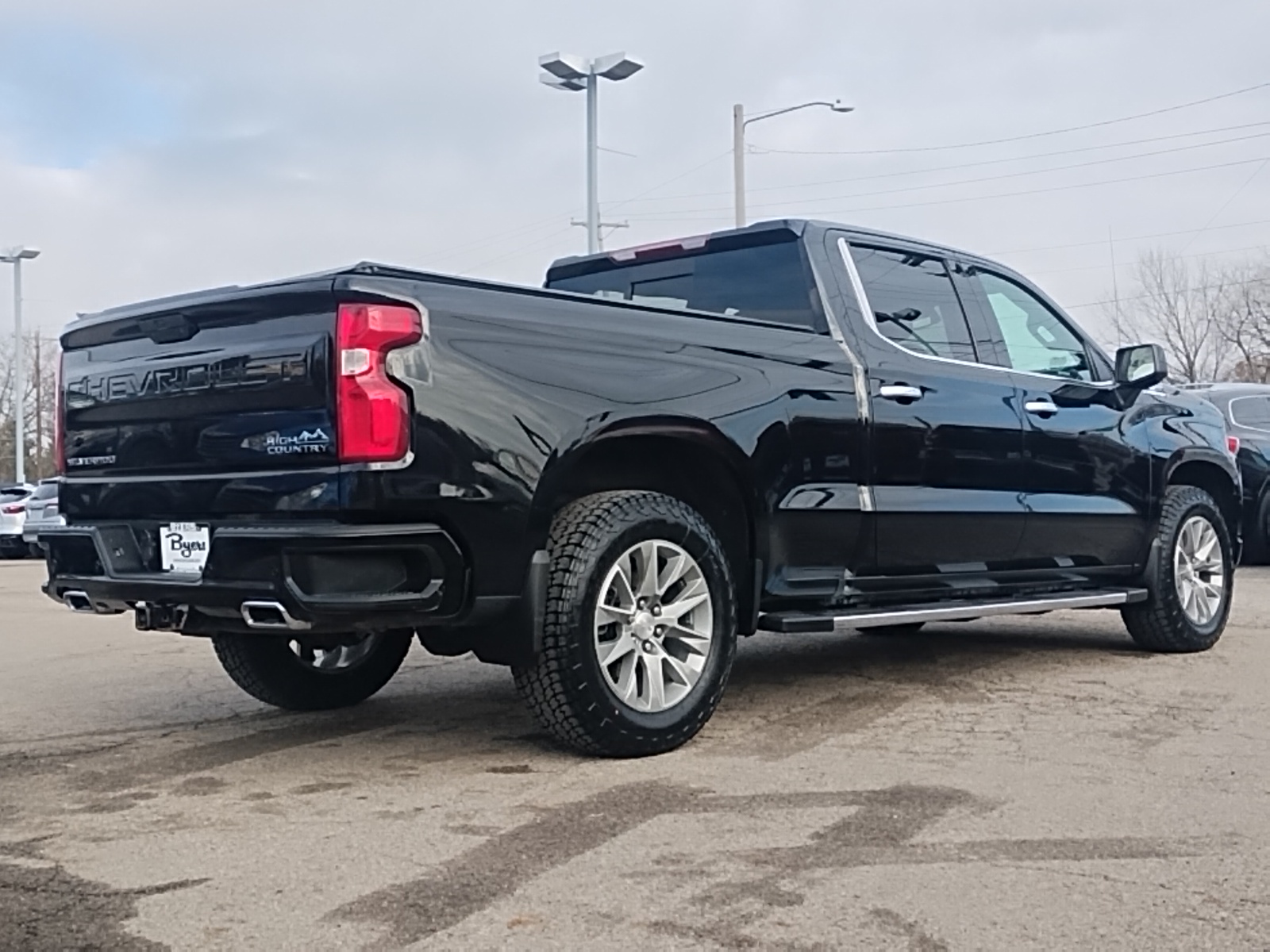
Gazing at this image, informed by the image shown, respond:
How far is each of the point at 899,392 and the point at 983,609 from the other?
101 centimetres

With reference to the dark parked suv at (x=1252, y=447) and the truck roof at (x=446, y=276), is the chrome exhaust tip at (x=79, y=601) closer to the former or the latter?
the truck roof at (x=446, y=276)

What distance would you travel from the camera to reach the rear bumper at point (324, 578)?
13.9ft

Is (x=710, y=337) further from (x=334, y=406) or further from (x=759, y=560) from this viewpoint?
(x=334, y=406)

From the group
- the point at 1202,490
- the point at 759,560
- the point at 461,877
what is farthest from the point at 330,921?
the point at 1202,490

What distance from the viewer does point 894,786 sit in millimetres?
4469

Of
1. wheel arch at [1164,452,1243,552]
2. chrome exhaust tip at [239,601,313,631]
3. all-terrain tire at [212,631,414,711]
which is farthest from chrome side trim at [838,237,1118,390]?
chrome exhaust tip at [239,601,313,631]

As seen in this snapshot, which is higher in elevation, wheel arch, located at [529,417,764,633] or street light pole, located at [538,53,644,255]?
street light pole, located at [538,53,644,255]

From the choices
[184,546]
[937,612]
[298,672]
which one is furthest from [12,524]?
[937,612]

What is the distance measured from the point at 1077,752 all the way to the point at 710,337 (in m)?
1.89

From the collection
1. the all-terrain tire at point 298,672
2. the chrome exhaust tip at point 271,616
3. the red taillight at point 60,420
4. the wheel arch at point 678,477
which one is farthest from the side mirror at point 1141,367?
the red taillight at point 60,420

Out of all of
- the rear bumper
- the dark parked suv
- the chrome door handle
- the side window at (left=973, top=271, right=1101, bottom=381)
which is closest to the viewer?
the rear bumper

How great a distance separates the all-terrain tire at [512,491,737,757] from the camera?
459 centimetres

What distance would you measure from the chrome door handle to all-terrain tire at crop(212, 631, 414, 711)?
2.06 metres

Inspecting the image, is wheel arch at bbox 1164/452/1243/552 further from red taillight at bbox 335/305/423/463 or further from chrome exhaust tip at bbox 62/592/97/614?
chrome exhaust tip at bbox 62/592/97/614
